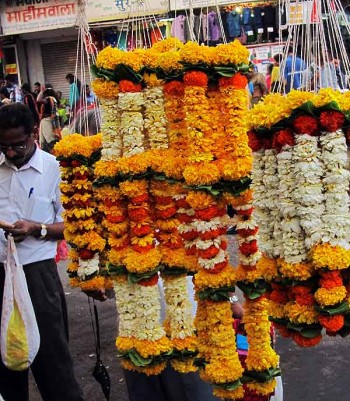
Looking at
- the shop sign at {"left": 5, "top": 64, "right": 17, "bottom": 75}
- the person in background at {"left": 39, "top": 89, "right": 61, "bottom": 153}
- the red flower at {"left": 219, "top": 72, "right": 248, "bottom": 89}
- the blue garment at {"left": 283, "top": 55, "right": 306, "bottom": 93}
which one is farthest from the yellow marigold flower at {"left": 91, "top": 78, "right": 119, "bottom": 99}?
the shop sign at {"left": 5, "top": 64, "right": 17, "bottom": 75}

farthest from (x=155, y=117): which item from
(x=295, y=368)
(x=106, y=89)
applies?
(x=295, y=368)

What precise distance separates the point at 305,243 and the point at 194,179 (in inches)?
18.5

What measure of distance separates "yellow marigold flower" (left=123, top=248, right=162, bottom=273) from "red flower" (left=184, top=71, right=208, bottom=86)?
743 mm

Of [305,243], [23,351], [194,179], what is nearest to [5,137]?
[23,351]

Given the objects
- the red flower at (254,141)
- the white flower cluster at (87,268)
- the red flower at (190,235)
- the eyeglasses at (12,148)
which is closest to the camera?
the red flower at (254,141)

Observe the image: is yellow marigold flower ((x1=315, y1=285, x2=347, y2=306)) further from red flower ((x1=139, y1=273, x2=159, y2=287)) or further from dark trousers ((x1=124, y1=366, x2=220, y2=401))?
dark trousers ((x1=124, y1=366, x2=220, y2=401))

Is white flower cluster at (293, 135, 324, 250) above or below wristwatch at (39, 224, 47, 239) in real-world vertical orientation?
above

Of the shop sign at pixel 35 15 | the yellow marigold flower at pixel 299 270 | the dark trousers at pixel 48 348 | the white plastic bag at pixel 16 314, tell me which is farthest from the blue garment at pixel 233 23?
the yellow marigold flower at pixel 299 270

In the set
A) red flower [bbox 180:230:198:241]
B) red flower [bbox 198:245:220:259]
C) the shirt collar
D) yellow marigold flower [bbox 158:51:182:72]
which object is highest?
yellow marigold flower [bbox 158:51:182:72]

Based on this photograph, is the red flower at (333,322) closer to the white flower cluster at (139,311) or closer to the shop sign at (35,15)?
the white flower cluster at (139,311)

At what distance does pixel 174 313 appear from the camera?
103 inches

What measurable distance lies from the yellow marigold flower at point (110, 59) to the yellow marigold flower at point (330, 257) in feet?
3.76

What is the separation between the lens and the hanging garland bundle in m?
1.98

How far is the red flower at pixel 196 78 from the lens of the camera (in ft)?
7.36
